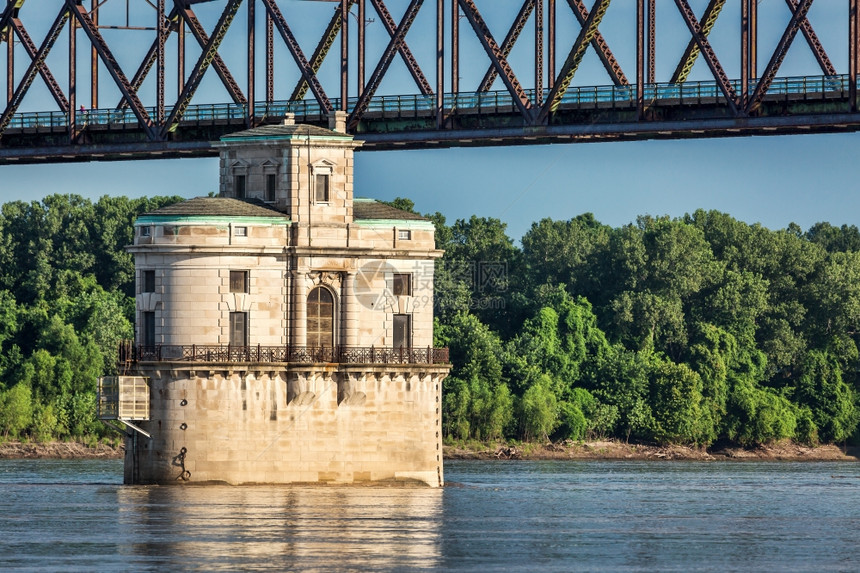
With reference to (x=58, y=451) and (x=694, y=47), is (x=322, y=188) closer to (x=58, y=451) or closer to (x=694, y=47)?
(x=694, y=47)

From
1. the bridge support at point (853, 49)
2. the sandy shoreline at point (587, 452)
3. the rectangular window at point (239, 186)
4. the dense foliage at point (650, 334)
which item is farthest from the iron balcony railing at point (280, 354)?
the dense foliage at point (650, 334)

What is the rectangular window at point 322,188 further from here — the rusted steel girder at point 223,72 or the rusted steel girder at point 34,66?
the rusted steel girder at point 34,66

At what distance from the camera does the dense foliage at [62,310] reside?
16400 cm

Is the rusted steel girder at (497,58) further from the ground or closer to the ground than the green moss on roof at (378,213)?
further from the ground

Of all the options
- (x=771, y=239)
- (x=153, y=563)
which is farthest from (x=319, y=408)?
(x=771, y=239)

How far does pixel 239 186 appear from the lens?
114 metres

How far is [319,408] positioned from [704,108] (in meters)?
22.6

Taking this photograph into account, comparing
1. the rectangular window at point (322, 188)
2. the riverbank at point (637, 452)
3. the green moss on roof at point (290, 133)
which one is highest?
the green moss on roof at point (290, 133)

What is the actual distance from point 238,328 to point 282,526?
21.6 metres

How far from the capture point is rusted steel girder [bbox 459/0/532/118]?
11812cm

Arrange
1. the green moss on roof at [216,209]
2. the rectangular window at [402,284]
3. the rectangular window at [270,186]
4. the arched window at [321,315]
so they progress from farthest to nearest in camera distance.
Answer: the rectangular window at [270,186]
the rectangular window at [402,284]
the arched window at [321,315]
the green moss on roof at [216,209]

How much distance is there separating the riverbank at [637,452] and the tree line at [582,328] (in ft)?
3.07

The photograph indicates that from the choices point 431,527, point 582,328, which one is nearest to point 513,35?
point 431,527

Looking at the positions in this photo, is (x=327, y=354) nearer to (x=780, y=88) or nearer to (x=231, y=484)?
(x=231, y=484)
